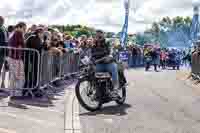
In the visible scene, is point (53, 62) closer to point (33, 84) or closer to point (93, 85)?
point (33, 84)

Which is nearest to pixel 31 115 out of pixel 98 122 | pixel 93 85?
pixel 98 122

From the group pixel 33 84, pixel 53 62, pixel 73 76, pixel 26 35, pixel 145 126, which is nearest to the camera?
pixel 145 126

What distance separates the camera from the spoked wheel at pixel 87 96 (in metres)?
10.5

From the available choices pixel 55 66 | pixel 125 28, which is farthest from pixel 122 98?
pixel 125 28

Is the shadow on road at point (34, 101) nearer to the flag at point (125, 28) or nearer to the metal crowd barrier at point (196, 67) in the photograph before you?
the metal crowd barrier at point (196, 67)

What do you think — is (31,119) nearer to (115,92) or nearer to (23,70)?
(23,70)

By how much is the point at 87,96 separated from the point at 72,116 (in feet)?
3.71

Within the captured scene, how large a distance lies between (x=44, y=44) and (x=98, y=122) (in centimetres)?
464

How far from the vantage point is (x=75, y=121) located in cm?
897

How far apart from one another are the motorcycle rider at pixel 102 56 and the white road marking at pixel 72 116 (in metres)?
0.99

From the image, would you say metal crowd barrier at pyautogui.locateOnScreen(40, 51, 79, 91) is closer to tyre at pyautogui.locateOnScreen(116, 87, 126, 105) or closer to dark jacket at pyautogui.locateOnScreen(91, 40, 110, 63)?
dark jacket at pyautogui.locateOnScreen(91, 40, 110, 63)

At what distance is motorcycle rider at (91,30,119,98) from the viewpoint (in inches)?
441

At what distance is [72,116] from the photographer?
960cm

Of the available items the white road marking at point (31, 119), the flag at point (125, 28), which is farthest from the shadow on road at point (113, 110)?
the flag at point (125, 28)
